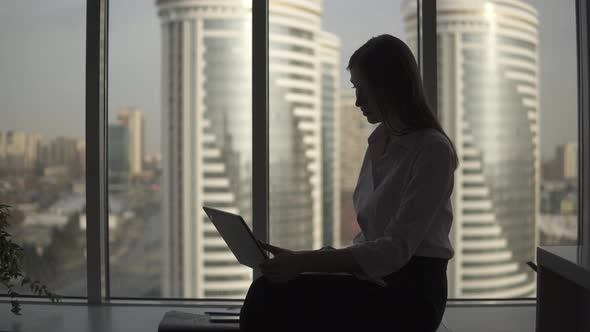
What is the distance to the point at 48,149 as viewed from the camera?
3426 millimetres

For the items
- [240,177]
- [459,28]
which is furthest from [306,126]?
[459,28]

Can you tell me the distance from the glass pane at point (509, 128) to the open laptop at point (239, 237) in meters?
2.01

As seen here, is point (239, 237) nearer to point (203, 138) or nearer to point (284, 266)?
point (284, 266)

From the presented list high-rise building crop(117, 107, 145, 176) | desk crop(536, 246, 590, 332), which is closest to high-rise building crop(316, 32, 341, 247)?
high-rise building crop(117, 107, 145, 176)

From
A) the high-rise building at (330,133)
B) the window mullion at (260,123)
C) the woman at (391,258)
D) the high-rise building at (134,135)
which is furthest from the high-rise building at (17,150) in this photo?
the woman at (391,258)

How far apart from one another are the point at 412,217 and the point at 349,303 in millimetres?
257

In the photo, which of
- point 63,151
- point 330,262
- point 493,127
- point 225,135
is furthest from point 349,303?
point 63,151

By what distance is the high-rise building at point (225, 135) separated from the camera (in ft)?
11.1

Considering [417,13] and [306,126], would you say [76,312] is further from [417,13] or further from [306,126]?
[417,13]

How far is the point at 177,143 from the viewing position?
11.2 ft

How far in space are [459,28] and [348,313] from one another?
7.78ft

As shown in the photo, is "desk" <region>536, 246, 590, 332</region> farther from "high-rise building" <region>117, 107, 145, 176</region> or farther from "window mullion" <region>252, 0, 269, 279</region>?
"high-rise building" <region>117, 107, 145, 176</region>

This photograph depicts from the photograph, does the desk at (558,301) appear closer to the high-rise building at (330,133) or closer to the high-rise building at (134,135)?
the high-rise building at (330,133)

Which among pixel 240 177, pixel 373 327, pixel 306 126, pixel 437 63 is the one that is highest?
pixel 437 63
